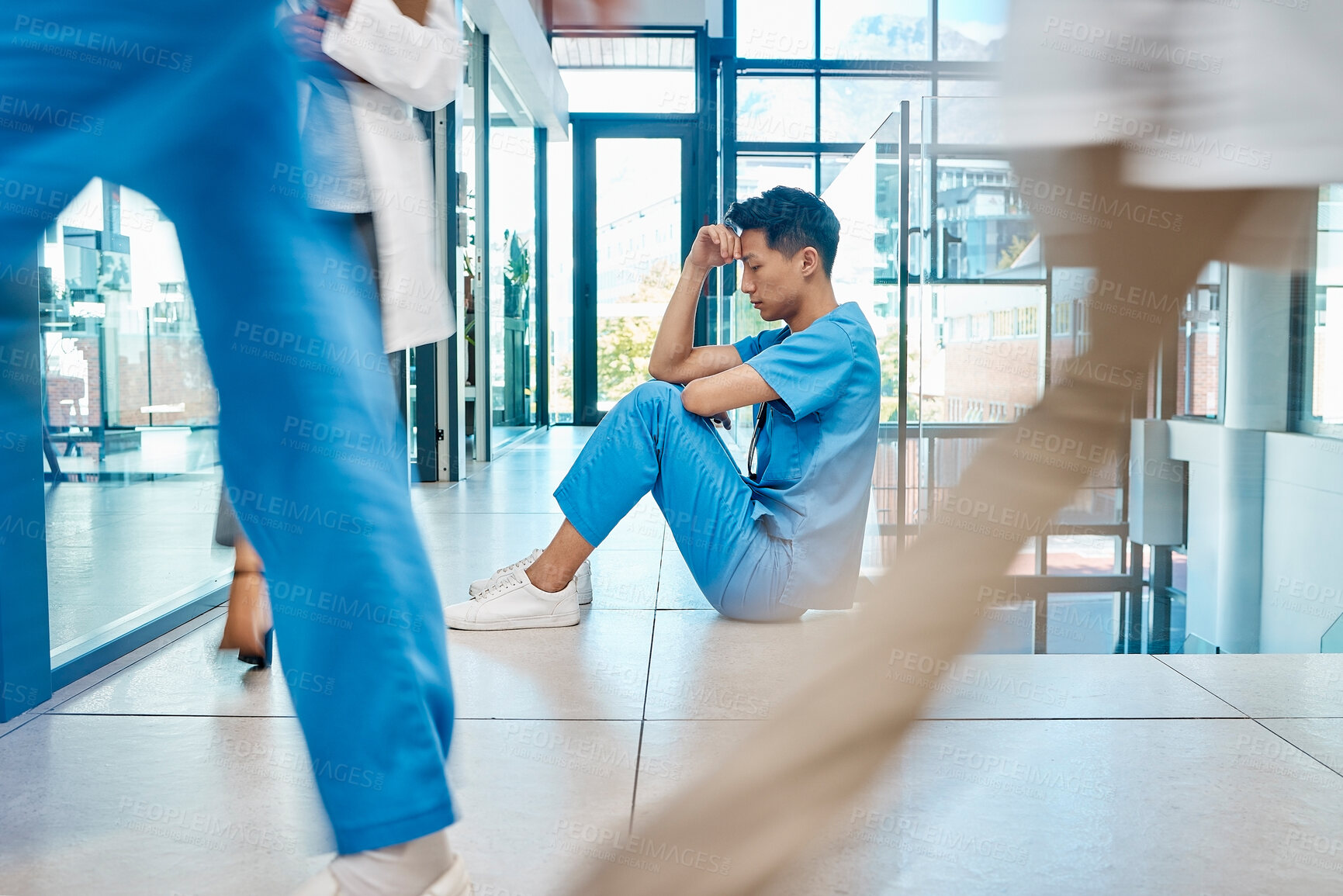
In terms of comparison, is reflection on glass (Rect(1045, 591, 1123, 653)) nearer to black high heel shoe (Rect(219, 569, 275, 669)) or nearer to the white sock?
black high heel shoe (Rect(219, 569, 275, 669))

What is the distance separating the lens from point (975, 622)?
28 centimetres

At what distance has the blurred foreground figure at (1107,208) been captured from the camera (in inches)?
8.7

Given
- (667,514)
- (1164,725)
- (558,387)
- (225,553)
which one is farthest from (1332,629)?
(558,387)

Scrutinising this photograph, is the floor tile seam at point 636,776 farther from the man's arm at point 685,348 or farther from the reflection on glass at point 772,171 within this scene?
the reflection on glass at point 772,171

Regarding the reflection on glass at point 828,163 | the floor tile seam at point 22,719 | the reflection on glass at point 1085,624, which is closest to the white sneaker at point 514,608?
the floor tile seam at point 22,719

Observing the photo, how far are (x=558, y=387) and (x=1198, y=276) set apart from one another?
783cm

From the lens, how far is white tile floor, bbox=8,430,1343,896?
887mm

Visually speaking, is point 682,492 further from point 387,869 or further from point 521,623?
point 387,869

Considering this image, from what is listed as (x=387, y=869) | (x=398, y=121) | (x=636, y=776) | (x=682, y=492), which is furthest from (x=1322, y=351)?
(x=387, y=869)

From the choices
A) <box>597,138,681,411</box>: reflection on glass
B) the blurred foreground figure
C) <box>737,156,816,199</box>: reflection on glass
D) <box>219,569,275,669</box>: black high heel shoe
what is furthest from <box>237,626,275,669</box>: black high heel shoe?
<box>597,138,681,411</box>: reflection on glass

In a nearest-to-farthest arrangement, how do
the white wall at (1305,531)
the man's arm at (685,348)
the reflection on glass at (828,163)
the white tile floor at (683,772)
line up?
the white tile floor at (683,772)
the man's arm at (685,348)
the white wall at (1305,531)
the reflection on glass at (828,163)

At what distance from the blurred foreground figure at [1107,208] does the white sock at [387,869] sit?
0.43 m

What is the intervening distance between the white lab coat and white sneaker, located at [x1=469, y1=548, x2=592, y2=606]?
1069 millimetres

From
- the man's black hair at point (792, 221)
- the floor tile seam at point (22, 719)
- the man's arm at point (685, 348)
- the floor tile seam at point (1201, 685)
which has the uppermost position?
the man's black hair at point (792, 221)
